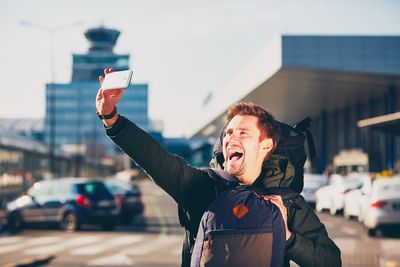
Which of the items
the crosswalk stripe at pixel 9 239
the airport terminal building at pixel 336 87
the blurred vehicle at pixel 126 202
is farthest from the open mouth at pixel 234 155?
the airport terminal building at pixel 336 87

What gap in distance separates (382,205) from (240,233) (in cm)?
1775

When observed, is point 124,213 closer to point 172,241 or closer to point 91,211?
point 91,211

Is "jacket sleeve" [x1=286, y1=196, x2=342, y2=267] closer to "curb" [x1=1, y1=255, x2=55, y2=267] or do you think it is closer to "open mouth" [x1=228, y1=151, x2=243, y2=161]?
"open mouth" [x1=228, y1=151, x2=243, y2=161]

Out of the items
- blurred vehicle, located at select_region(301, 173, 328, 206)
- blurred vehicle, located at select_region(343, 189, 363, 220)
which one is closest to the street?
blurred vehicle, located at select_region(343, 189, 363, 220)

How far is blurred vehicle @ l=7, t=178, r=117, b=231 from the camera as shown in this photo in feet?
76.6

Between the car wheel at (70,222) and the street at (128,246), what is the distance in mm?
310

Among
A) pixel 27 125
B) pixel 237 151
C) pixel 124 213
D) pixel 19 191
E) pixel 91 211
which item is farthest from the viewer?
pixel 27 125

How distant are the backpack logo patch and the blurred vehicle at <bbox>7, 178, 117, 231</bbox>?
66.6 feet

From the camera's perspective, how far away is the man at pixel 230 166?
128 inches

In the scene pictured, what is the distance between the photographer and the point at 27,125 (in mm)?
186500

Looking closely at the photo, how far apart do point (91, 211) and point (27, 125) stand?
16690 centimetres

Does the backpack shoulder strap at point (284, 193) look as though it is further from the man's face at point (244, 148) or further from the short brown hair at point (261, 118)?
the short brown hair at point (261, 118)

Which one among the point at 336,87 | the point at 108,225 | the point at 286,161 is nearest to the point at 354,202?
the point at 108,225

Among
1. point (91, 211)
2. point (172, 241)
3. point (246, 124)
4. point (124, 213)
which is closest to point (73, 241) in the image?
point (172, 241)
